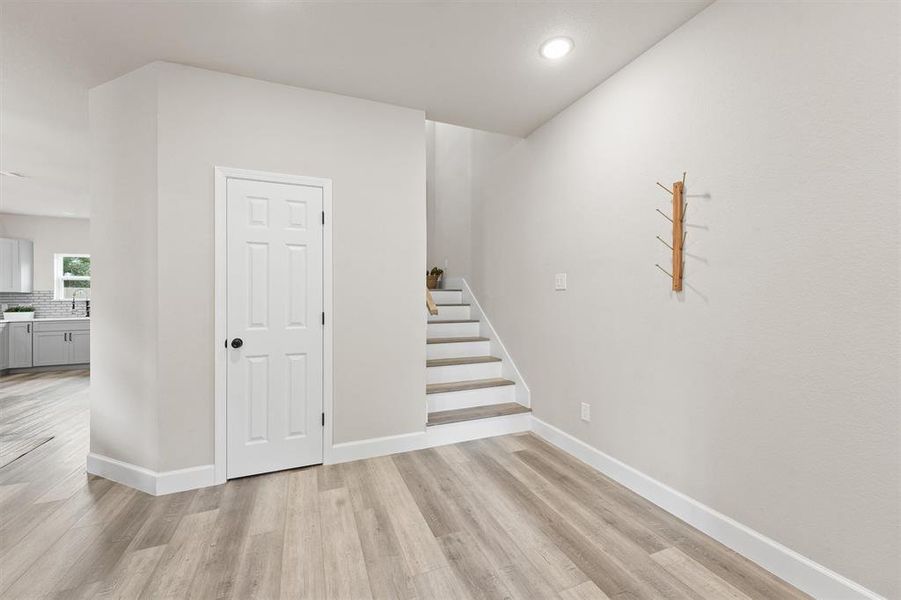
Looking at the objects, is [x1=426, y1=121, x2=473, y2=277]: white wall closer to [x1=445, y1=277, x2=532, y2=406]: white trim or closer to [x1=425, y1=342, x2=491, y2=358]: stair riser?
[x1=445, y1=277, x2=532, y2=406]: white trim

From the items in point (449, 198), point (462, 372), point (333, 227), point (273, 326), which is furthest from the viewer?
point (449, 198)

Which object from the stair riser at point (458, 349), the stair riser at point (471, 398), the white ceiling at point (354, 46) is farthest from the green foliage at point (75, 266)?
the stair riser at point (471, 398)

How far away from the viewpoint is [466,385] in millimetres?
3613

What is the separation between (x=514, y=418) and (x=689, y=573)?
180 centimetres

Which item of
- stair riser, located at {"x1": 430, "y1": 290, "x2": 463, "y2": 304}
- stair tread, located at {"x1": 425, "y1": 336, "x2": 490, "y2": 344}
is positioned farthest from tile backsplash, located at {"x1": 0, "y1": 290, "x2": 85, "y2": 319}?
stair tread, located at {"x1": 425, "y1": 336, "x2": 490, "y2": 344}

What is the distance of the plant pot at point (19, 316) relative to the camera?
617 cm

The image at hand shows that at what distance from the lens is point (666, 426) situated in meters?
2.23

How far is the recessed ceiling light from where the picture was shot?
2.24 metres

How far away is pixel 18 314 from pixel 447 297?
7205 mm


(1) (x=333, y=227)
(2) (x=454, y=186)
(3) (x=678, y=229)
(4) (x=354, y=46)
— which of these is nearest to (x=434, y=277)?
(2) (x=454, y=186)

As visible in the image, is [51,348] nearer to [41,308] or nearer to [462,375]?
[41,308]

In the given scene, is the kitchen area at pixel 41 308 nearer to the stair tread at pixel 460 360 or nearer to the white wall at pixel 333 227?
the white wall at pixel 333 227

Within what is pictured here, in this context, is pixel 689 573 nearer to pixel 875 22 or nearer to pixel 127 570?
pixel 875 22

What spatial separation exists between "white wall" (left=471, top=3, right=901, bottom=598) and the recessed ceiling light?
48cm
